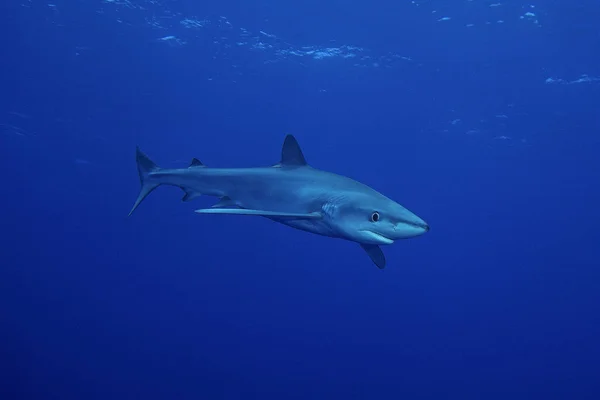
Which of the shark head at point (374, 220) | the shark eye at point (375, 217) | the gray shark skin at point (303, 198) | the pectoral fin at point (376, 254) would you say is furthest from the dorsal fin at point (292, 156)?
the shark eye at point (375, 217)

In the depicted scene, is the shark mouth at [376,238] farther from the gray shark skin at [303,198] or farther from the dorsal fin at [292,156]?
the dorsal fin at [292,156]

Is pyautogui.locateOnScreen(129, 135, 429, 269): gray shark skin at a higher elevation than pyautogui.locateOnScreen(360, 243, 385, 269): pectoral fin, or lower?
higher

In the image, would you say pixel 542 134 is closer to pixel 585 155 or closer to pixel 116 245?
pixel 585 155

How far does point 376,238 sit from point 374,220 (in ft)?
0.67

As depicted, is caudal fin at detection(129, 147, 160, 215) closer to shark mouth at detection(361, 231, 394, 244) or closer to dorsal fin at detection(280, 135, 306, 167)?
dorsal fin at detection(280, 135, 306, 167)

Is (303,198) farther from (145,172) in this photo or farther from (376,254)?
(145,172)

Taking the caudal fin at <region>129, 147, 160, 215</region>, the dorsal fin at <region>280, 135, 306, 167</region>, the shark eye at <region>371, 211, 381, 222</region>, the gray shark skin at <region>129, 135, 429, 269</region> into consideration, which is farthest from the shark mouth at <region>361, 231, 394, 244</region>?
the caudal fin at <region>129, 147, 160, 215</region>

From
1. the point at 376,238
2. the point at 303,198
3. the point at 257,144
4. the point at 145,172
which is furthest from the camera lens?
the point at 257,144

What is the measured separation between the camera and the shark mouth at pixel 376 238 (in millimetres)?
4335

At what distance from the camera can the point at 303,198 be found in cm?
561

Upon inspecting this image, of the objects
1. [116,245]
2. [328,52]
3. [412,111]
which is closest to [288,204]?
[328,52]

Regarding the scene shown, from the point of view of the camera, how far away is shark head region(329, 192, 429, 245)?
422cm

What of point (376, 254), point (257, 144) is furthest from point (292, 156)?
point (257, 144)

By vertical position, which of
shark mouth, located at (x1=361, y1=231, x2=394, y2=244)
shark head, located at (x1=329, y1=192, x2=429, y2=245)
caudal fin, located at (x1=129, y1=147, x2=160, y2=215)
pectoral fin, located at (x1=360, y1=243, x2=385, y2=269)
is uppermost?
caudal fin, located at (x1=129, y1=147, x2=160, y2=215)
